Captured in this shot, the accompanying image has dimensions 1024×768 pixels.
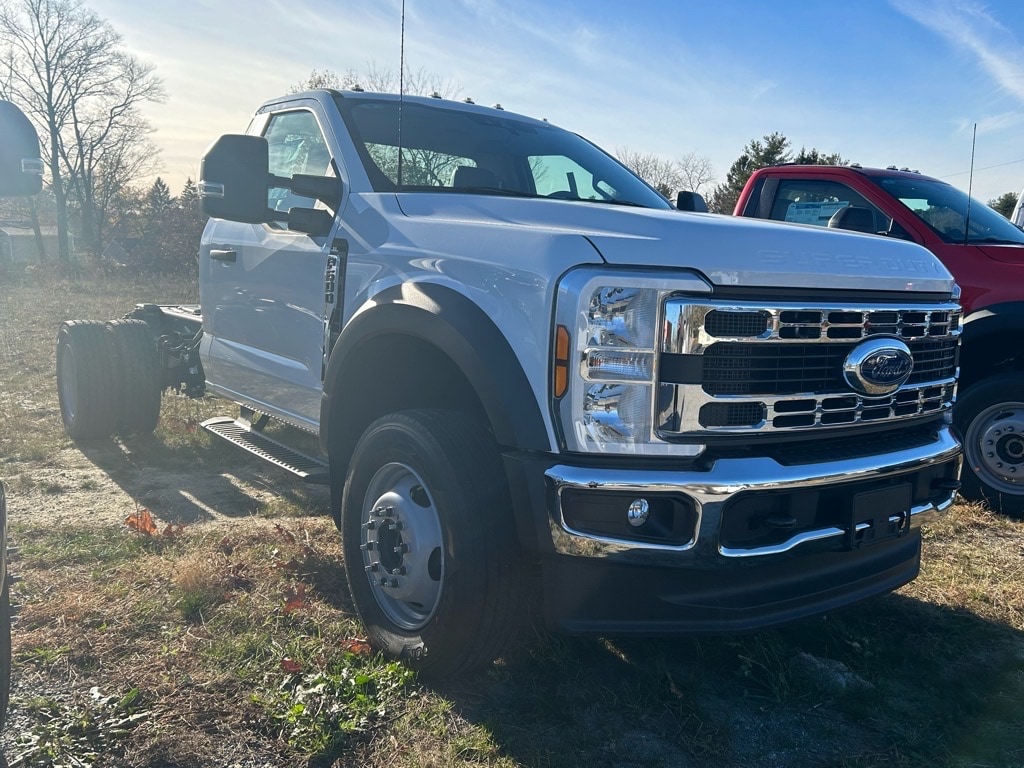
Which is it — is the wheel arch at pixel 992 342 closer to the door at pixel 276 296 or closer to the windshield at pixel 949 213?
the windshield at pixel 949 213

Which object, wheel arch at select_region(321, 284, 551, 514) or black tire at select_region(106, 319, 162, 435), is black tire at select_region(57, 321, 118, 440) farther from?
wheel arch at select_region(321, 284, 551, 514)

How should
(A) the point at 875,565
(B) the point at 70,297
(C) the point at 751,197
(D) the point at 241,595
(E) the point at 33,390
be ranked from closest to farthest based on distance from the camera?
1. (A) the point at 875,565
2. (D) the point at 241,595
3. (C) the point at 751,197
4. (E) the point at 33,390
5. (B) the point at 70,297

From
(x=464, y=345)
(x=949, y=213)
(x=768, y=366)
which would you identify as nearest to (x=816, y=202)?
(x=949, y=213)

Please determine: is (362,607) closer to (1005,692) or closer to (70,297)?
(1005,692)

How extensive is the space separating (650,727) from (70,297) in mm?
20361

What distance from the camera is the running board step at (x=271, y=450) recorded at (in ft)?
13.3

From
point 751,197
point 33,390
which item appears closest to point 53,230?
point 33,390

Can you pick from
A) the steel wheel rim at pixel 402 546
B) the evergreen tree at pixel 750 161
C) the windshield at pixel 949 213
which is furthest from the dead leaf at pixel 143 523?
the evergreen tree at pixel 750 161

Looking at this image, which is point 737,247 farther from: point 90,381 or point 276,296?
point 90,381

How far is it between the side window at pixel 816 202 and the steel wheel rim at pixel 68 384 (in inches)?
203

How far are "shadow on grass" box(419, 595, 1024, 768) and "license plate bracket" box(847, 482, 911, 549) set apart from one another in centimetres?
60

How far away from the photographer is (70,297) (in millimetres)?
19672

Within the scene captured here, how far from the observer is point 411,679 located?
9.23 feet

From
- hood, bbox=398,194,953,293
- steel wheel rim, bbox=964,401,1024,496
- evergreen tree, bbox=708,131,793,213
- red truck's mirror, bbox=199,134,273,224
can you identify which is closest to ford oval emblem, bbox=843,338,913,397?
hood, bbox=398,194,953,293
